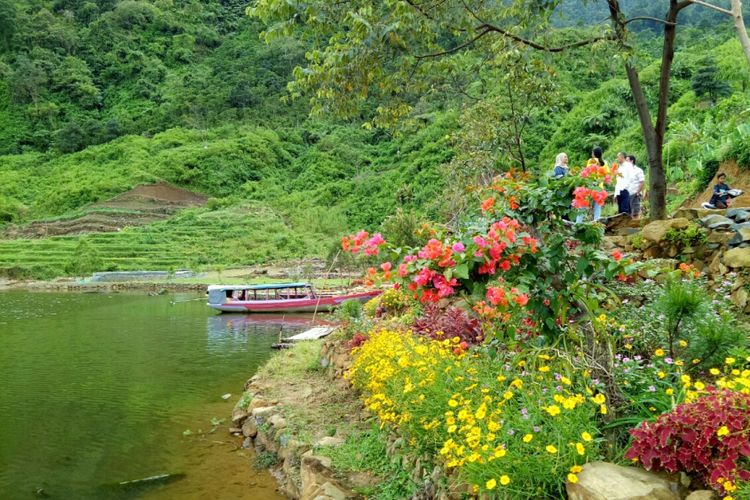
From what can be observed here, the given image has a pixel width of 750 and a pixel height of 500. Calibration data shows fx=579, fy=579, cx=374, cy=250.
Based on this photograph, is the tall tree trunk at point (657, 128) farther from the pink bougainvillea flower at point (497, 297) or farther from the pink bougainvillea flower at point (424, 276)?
the pink bougainvillea flower at point (424, 276)

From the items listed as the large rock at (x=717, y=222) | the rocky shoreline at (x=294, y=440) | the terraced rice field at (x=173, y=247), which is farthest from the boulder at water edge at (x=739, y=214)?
the terraced rice field at (x=173, y=247)

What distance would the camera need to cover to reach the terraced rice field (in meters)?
36.5

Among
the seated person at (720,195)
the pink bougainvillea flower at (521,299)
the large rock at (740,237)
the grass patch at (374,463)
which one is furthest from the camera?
the seated person at (720,195)

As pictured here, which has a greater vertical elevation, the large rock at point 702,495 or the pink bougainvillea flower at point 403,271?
the pink bougainvillea flower at point 403,271

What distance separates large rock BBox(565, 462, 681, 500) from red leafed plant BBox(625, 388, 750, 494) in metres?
0.07

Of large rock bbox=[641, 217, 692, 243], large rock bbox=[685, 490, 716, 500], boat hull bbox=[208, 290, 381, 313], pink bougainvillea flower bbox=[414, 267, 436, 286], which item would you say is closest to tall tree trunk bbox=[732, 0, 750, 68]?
large rock bbox=[641, 217, 692, 243]

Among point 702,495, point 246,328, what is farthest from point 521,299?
point 246,328

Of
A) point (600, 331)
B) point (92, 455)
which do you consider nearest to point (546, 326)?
point (600, 331)

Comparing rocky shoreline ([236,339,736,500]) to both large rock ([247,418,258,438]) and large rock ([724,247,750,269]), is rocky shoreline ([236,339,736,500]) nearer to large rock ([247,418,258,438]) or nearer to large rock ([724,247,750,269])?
large rock ([247,418,258,438])

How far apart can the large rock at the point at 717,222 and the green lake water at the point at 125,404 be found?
540 centimetres

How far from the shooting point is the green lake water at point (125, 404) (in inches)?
283

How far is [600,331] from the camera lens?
4020mm

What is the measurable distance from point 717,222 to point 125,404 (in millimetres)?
9795

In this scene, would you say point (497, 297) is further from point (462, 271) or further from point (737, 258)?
point (737, 258)
